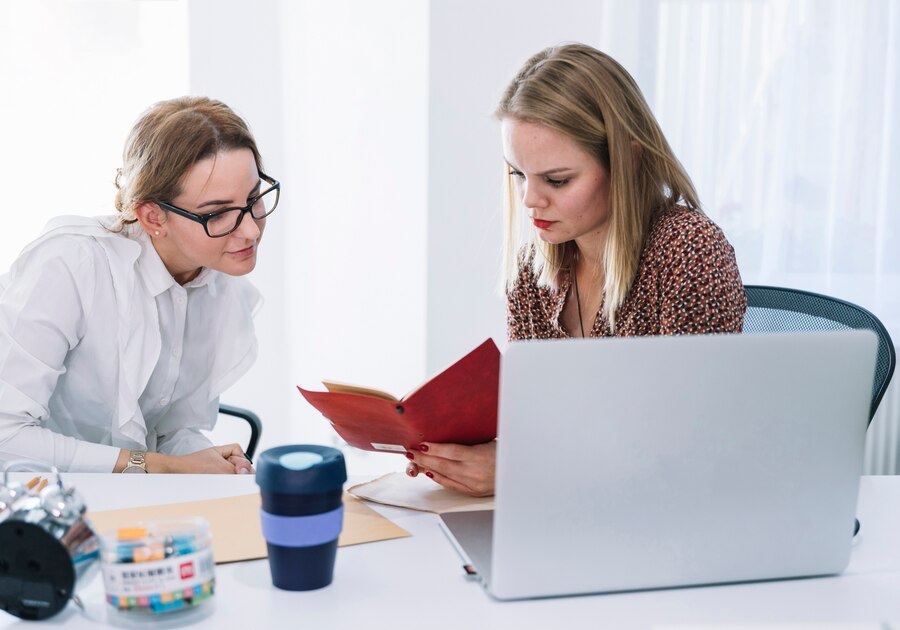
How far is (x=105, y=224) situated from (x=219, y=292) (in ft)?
0.91

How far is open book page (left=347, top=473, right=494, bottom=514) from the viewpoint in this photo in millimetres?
1208

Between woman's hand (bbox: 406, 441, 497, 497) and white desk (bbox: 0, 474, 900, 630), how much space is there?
0.16 meters

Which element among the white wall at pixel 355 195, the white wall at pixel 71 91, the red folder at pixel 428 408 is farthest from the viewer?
the white wall at pixel 355 195

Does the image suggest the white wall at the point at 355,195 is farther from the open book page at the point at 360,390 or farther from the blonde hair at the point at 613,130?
the open book page at the point at 360,390

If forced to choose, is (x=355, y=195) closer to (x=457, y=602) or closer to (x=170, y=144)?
(x=170, y=144)

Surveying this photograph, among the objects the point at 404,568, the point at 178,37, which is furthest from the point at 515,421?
the point at 178,37

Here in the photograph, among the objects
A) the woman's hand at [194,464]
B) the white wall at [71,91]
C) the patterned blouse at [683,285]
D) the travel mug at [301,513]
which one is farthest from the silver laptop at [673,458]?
the white wall at [71,91]

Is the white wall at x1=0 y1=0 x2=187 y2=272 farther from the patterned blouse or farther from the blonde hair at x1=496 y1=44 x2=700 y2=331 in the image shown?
the patterned blouse

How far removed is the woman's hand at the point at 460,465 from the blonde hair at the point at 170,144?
75cm

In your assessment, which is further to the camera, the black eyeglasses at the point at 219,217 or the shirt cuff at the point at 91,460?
the black eyeglasses at the point at 219,217

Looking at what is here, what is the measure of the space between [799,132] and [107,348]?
210 centimetres

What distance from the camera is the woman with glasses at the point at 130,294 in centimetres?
156

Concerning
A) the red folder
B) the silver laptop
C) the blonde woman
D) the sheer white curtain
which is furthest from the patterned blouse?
the sheer white curtain

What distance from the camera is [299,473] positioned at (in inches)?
35.8
